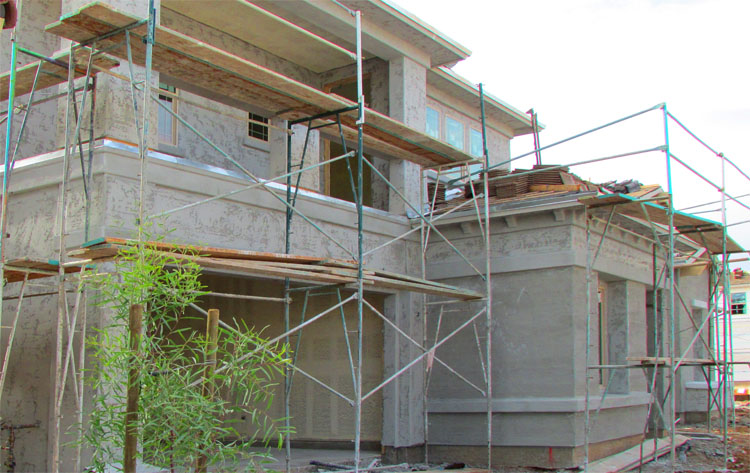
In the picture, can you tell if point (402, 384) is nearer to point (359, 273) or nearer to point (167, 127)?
point (359, 273)

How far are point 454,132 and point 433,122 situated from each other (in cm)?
85

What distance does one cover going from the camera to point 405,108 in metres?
14.5

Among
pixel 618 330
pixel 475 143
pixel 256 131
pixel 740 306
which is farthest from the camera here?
pixel 740 306

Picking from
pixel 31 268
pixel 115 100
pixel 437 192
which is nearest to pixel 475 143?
pixel 437 192

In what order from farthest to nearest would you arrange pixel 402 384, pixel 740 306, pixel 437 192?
pixel 740 306
pixel 437 192
pixel 402 384

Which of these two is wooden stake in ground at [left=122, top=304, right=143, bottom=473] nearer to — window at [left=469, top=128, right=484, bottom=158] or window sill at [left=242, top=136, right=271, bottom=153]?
window sill at [left=242, top=136, right=271, bottom=153]

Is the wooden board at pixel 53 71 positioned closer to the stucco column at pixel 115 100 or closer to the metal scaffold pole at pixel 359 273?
the stucco column at pixel 115 100

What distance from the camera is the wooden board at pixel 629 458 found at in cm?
1247

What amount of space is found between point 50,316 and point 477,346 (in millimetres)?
6809

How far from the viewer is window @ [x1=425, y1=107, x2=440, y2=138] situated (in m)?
17.7

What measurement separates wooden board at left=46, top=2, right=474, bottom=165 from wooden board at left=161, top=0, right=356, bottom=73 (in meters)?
1.46

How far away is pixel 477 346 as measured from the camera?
13.2 m

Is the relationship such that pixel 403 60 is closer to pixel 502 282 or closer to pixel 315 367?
pixel 502 282

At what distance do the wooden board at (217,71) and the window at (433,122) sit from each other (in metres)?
5.21
